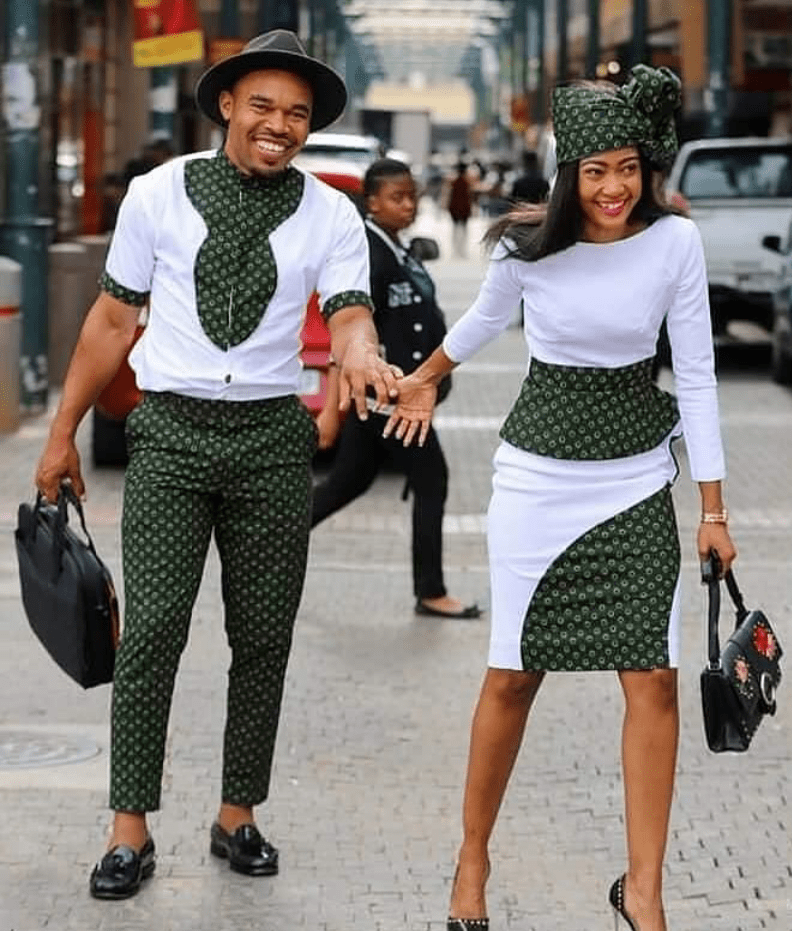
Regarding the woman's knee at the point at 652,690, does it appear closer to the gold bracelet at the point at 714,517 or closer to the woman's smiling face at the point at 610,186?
the gold bracelet at the point at 714,517

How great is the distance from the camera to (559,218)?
5.39m

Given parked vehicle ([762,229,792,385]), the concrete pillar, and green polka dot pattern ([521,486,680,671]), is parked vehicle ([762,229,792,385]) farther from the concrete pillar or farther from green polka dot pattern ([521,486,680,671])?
green polka dot pattern ([521,486,680,671])

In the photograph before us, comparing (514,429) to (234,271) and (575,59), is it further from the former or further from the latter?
(575,59)

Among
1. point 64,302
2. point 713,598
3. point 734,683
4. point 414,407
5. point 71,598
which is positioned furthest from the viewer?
point 64,302

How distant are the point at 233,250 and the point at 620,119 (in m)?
1.01

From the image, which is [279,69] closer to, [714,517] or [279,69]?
[279,69]

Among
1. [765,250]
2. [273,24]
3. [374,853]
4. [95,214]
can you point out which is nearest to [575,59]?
[273,24]

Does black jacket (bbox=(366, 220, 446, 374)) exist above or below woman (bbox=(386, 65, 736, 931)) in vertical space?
below

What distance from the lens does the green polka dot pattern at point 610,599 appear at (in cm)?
549

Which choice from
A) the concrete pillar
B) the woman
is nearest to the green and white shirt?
the woman

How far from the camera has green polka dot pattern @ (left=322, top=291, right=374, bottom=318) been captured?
19.5 feet

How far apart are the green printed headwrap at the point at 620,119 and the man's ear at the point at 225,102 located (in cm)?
89

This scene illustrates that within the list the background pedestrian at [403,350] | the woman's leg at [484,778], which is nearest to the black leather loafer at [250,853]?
the woman's leg at [484,778]

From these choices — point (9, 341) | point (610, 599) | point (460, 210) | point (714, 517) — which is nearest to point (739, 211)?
point (9, 341)
